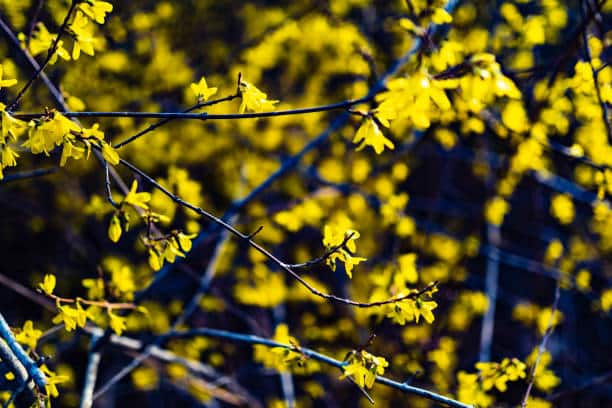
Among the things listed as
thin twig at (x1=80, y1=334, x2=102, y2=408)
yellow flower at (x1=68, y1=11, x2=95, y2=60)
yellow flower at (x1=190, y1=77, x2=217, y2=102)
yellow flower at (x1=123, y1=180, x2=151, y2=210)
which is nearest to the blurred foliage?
thin twig at (x1=80, y1=334, x2=102, y2=408)

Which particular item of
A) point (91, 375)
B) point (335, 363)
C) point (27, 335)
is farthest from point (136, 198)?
point (91, 375)

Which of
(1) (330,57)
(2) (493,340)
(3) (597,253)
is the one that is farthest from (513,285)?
(1) (330,57)

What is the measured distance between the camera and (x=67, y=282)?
436 centimetres

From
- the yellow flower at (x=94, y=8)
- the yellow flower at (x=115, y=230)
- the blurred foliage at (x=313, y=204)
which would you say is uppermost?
the blurred foliage at (x=313, y=204)

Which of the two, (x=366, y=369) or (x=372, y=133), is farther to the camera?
(x=366, y=369)

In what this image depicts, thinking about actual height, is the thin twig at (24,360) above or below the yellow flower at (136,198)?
below

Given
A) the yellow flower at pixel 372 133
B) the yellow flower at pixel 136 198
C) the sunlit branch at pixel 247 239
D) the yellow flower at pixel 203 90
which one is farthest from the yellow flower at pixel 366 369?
the yellow flower at pixel 203 90

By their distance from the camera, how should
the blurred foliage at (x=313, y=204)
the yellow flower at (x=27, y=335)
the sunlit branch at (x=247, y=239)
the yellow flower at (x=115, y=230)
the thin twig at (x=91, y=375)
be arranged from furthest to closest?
1. the blurred foliage at (x=313, y=204)
2. the thin twig at (x=91, y=375)
3. the yellow flower at (x=27, y=335)
4. the yellow flower at (x=115, y=230)
5. the sunlit branch at (x=247, y=239)

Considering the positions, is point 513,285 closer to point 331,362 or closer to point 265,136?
point 265,136

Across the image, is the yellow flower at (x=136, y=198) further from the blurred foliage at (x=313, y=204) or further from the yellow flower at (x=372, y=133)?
the blurred foliage at (x=313, y=204)

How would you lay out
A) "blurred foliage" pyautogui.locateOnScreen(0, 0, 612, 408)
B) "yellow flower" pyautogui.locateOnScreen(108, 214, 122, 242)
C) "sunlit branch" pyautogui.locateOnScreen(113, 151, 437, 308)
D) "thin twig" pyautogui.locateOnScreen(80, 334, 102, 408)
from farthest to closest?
"blurred foliage" pyautogui.locateOnScreen(0, 0, 612, 408) → "thin twig" pyautogui.locateOnScreen(80, 334, 102, 408) → "yellow flower" pyautogui.locateOnScreen(108, 214, 122, 242) → "sunlit branch" pyautogui.locateOnScreen(113, 151, 437, 308)

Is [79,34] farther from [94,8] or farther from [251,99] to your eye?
[251,99]

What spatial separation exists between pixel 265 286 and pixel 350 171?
47.7 inches

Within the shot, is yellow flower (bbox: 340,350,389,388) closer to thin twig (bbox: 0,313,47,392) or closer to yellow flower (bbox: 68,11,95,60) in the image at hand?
thin twig (bbox: 0,313,47,392)
